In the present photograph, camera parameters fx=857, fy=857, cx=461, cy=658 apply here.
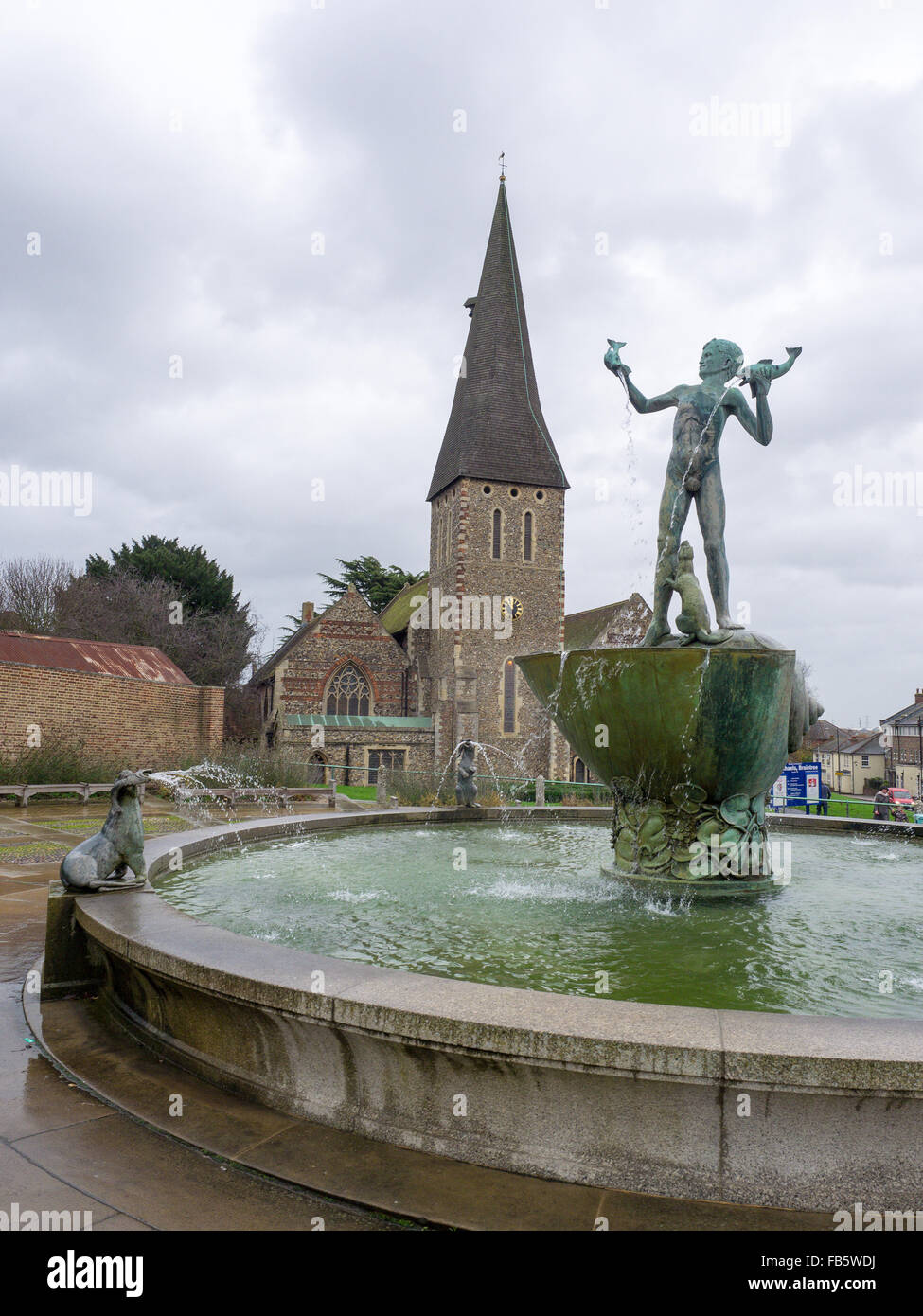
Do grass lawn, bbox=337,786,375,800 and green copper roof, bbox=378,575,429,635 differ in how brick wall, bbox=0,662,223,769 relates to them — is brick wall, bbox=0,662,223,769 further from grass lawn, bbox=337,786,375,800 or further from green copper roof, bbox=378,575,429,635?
green copper roof, bbox=378,575,429,635

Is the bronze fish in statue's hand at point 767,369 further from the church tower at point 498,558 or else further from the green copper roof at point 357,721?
the green copper roof at point 357,721

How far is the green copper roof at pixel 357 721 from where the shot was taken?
41688 millimetres

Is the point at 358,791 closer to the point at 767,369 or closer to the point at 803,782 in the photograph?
the point at 803,782

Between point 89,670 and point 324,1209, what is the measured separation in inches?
1011

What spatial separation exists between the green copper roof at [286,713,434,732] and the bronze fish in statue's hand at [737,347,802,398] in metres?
35.6

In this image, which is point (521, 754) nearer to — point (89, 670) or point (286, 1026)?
point (89, 670)

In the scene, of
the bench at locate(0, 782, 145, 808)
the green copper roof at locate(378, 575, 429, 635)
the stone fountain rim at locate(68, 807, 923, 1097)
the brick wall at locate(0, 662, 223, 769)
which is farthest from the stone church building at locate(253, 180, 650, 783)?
the stone fountain rim at locate(68, 807, 923, 1097)

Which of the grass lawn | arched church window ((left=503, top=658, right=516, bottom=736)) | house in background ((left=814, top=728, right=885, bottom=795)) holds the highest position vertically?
arched church window ((left=503, top=658, right=516, bottom=736))

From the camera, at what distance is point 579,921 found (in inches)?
228

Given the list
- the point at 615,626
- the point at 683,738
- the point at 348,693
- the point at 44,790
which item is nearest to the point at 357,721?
the point at 348,693

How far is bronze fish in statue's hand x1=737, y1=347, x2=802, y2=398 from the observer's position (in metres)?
7.11

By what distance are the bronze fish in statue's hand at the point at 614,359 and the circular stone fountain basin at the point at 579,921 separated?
4.51 m

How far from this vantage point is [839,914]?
19.7ft

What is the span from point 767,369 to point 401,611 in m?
44.1
